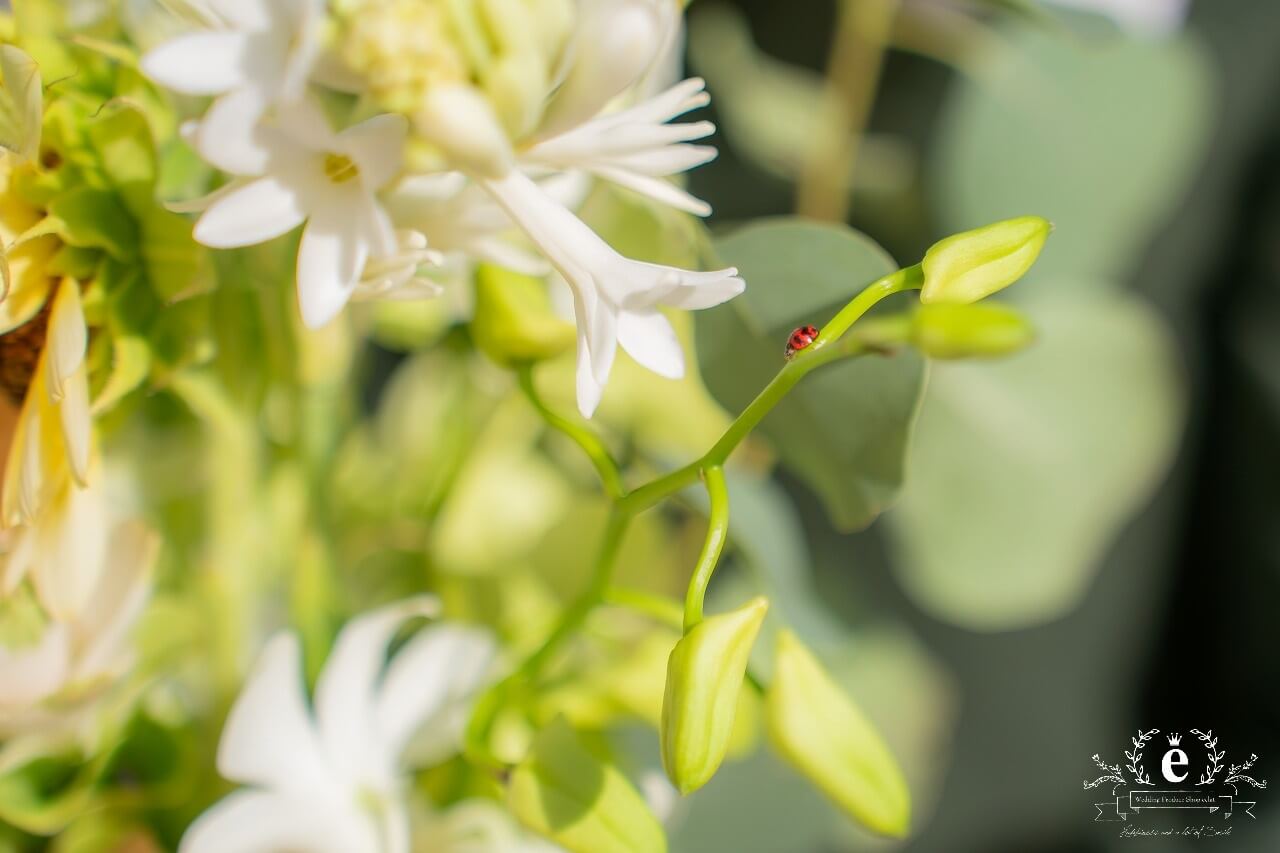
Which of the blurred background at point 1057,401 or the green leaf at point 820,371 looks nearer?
the green leaf at point 820,371

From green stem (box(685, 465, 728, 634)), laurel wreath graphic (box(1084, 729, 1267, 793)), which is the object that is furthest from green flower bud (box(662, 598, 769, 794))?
laurel wreath graphic (box(1084, 729, 1267, 793))

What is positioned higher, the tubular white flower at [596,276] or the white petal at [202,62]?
the white petal at [202,62]

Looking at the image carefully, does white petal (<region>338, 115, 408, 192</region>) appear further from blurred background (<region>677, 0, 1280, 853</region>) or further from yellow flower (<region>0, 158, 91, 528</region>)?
blurred background (<region>677, 0, 1280, 853</region>)

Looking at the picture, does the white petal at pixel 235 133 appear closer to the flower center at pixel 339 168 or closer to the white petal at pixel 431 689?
the flower center at pixel 339 168

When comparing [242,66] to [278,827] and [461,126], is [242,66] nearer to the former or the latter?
[461,126]

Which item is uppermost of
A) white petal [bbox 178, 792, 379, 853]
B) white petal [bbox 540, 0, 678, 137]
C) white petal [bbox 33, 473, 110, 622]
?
white petal [bbox 540, 0, 678, 137]

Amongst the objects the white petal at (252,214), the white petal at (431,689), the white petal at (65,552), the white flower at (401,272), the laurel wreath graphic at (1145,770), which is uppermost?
the white petal at (252,214)

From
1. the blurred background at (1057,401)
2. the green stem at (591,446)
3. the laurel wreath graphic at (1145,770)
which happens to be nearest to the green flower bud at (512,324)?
the green stem at (591,446)
